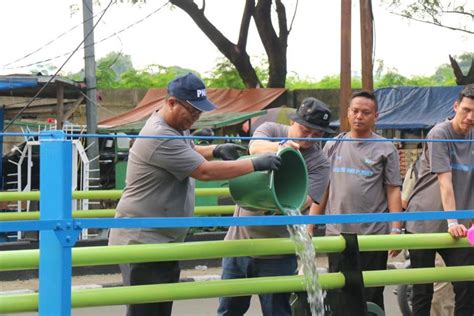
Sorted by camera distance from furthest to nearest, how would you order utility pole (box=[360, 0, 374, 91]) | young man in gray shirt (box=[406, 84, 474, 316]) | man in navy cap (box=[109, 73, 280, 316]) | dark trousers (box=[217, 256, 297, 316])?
utility pole (box=[360, 0, 374, 91]), young man in gray shirt (box=[406, 84, 474, 316]), dark trousers (box=[217, 256, 297, 316]), man in navy cap (box=[109, 73, 280, 316])

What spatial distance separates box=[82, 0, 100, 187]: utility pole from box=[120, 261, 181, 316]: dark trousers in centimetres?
972

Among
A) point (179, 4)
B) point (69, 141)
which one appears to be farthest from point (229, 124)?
point (69, 141)

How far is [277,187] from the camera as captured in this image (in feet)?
A: 16.6

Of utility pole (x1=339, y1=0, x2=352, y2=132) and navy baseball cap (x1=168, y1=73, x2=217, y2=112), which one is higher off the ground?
utility pole (x1=339, y1=0, x2=352, y2=132)

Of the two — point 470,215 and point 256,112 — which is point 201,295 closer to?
point 470,215

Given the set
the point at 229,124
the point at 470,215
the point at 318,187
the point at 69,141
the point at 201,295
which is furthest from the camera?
the point at 229,124

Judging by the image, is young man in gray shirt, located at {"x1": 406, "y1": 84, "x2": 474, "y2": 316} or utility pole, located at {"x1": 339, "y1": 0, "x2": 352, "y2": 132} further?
utility pole, located at {"x1": 339, "y1": 0, "x2": 352, "y2": 132}

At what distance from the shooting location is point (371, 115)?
20.1 ft

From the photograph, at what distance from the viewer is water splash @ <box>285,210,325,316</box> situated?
457 cm

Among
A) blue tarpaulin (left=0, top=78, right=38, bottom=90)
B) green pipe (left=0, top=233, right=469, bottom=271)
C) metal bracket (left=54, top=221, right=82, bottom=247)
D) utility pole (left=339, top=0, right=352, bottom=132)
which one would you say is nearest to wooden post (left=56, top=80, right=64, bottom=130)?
blue tarpaulin (left=0, top=78, right=38, bottom=90)

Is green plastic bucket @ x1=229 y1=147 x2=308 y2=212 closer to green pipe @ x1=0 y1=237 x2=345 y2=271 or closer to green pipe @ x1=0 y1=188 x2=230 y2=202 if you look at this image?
green pipe @ x1=0 y1=237 x2=345 y2=271

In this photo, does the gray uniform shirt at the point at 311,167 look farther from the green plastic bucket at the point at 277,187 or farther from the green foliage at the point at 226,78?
the green foliage at the point at 226,78

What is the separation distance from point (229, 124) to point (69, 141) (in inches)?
537

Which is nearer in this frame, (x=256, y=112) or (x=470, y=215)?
(x=470, y=215)
